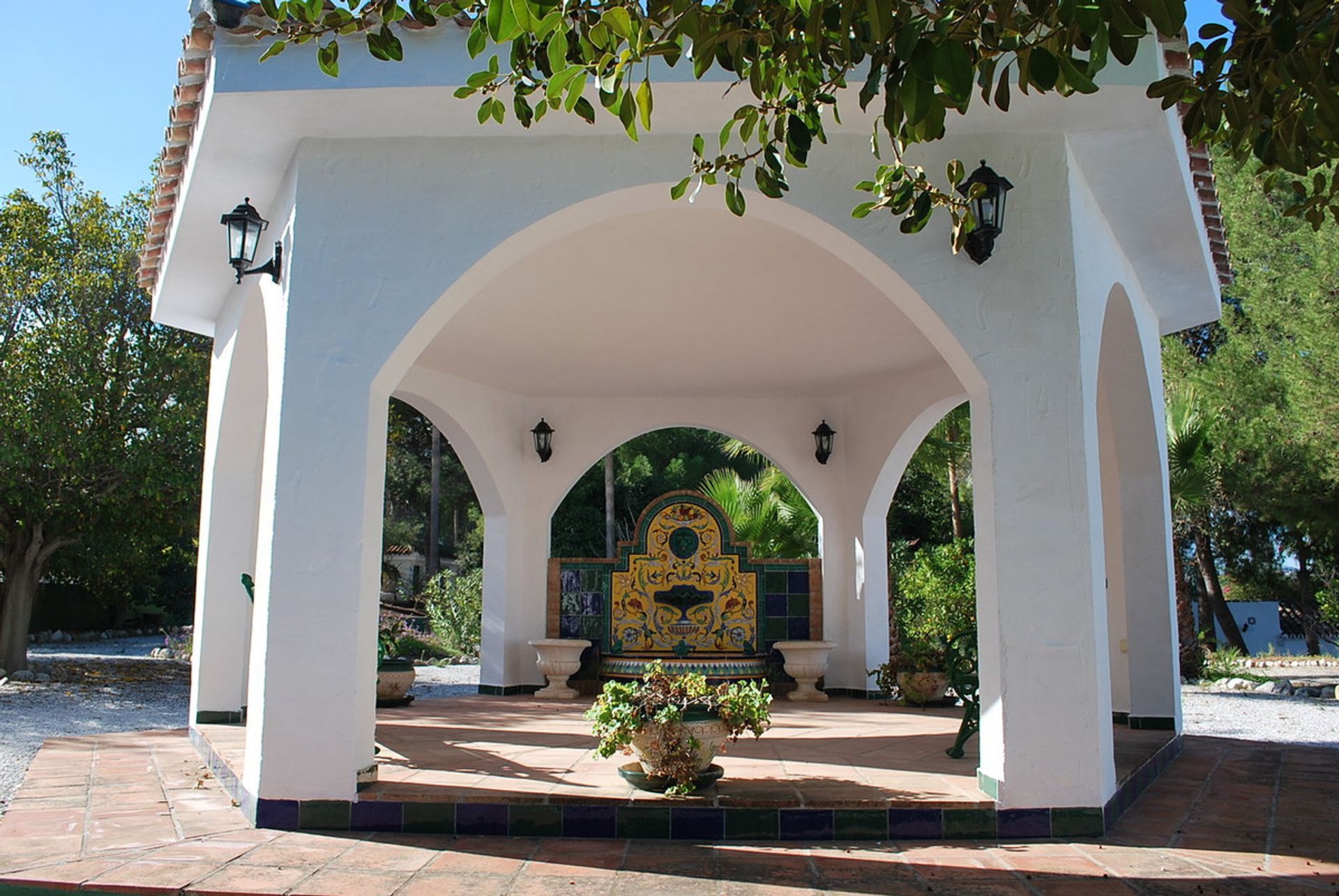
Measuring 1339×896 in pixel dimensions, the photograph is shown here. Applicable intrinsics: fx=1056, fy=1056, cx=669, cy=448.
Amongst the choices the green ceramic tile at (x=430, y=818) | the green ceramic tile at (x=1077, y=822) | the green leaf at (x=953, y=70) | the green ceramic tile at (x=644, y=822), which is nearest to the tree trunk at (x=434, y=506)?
the green ceramic tile at (x=430, y=818)

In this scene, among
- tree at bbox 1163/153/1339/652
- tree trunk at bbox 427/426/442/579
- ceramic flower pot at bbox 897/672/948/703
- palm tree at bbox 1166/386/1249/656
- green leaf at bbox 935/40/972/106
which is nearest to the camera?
green leaf at bbox 935/40/972/106

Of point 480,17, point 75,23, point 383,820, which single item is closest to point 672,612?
point 383,820

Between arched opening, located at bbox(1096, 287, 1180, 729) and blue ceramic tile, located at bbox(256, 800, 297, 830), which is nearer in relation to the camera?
blue ceramic tile, located at bbox(256, 800, 297, 830)

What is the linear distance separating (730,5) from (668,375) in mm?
7406

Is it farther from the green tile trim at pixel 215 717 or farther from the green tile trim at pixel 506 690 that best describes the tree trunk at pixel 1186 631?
the green tile trim at pixel 215 717

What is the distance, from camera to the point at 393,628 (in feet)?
34.4

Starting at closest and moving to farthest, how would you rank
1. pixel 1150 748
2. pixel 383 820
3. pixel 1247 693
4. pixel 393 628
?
1. pixel 383 820
2. pixel 1150 748
3. pixel 393 628
4. pixel 1247 693

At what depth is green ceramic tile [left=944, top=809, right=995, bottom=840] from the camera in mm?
4922

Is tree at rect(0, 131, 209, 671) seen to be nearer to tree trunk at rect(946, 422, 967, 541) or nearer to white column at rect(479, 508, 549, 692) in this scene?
white column at rect(479, 508, 549, 692)

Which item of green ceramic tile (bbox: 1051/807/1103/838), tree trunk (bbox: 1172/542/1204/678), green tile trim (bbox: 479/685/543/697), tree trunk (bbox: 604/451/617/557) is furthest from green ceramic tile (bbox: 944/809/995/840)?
tree trunk (bbox: 604/451/617/557)

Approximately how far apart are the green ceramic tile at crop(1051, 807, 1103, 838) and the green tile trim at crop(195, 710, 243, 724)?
5.88 meters

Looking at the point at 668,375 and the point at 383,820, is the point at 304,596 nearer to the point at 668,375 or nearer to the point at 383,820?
the point at 383,820

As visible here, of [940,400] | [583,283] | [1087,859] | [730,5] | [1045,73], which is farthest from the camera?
[940,400]

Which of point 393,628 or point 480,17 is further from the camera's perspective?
point 393,628
